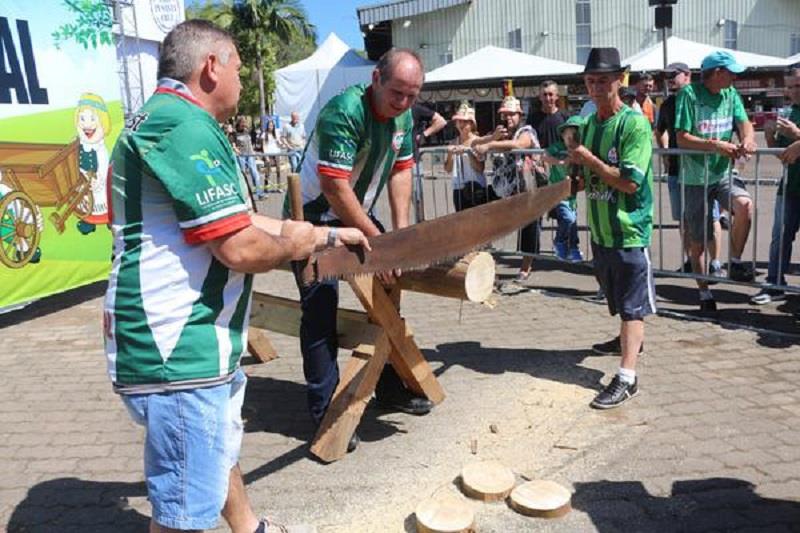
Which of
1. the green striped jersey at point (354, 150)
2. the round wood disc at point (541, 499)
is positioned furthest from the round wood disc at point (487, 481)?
the green striped jersey at point (354, 150)

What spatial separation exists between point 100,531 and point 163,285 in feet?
5.69

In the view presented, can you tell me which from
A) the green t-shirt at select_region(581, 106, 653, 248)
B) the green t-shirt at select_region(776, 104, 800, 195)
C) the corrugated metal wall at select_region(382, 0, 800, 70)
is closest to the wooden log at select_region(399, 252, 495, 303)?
the green t-shirt at select_region(581, 106, 653, 248)

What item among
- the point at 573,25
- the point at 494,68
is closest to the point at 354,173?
the point at 494,68

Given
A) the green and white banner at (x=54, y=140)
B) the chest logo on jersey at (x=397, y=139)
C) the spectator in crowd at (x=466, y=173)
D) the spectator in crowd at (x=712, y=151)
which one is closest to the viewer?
the chest logo on jersey at (x=397, y=139)

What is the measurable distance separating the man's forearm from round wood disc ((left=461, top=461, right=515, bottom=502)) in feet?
4.82

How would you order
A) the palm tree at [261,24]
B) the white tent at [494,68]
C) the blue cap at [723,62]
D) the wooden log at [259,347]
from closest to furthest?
the wooden log at [259,347] < the blue cap at [723,62] < the white tent at [494,68] < the palm tree at [261,24]

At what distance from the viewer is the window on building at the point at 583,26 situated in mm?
40562

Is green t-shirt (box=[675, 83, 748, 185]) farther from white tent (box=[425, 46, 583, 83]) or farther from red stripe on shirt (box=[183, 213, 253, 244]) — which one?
white tent (box=[425, 46, 583, 83])

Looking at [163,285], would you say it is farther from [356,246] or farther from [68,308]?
[68,308]

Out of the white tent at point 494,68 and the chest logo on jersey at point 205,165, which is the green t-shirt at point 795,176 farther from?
the white tent at point 494,68

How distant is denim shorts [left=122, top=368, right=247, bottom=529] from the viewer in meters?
2.36

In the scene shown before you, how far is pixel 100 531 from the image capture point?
134 inches

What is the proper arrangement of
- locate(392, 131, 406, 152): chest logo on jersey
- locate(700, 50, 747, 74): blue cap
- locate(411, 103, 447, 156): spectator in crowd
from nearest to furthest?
locate(392, 131, 406, 152): chest logo on jersey → locate(700, 50, 747, 74): blue cap → locate(411, 103, 447, 156): spectator in crowd

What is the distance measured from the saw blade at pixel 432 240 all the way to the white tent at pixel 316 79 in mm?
24414
